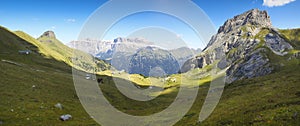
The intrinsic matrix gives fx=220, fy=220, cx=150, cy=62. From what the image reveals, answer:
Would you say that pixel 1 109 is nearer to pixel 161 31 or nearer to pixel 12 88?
pixel 12 88

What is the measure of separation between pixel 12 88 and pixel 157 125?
151ft

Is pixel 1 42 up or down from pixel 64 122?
up

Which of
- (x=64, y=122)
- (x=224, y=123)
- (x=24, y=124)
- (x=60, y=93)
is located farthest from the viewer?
(x=60, y=93)

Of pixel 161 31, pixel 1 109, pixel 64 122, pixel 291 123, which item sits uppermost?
pixel 161 31

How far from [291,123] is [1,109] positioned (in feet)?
155

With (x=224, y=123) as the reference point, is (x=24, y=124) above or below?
below

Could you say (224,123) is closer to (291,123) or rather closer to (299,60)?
(291,123)

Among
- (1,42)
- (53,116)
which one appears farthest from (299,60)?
(1,42)

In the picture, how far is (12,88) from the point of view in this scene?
2454 inches

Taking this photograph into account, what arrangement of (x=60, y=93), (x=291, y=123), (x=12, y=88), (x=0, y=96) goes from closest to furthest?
(x=291, y=123), (x=0, y=96), (x=12, y=88), (x=60, y=93)

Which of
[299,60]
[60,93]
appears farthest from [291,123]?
[299,60]

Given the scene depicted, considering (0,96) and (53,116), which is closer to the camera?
(53,116)

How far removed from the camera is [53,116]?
153ft

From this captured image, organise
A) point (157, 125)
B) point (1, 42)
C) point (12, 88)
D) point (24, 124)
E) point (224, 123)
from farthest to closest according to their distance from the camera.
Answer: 1. point (1, 42)
2. point (12, 88)
3. point (157, 125)
4. point (24, 124)
5. point (224, 123)
